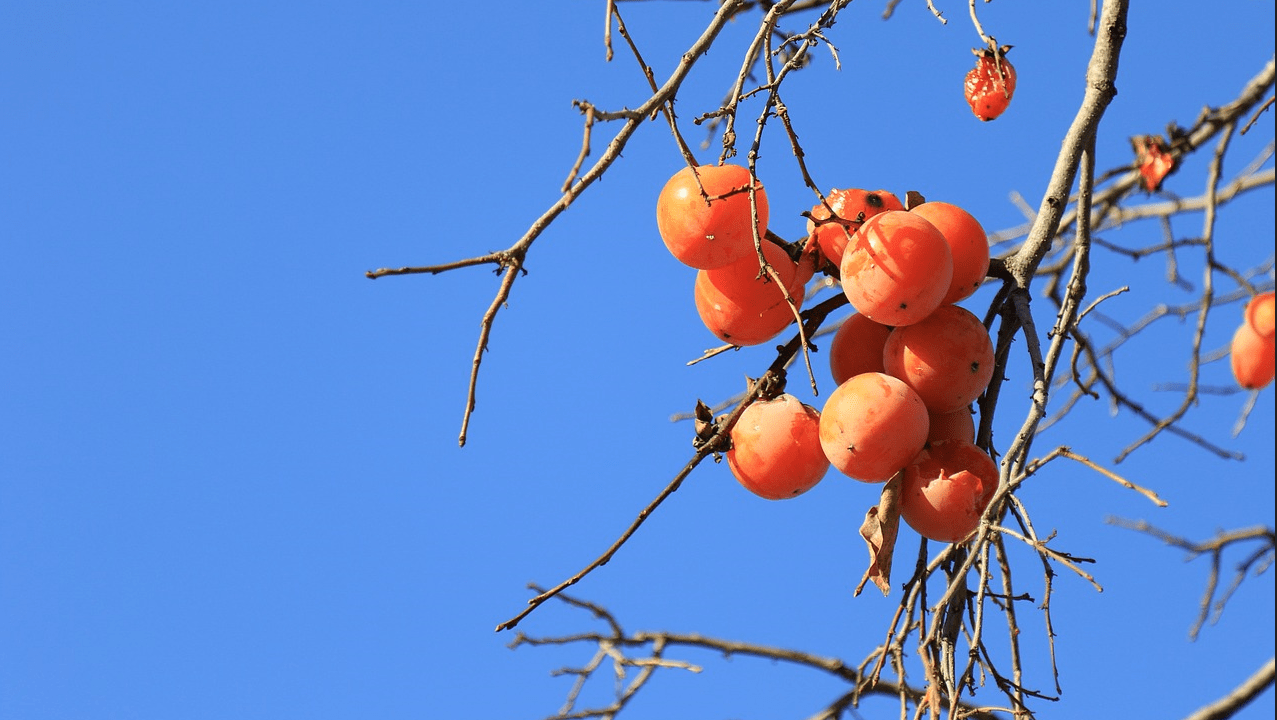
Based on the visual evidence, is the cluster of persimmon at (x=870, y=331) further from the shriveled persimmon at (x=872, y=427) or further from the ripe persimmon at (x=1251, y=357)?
the ripe persimmon at (x=1251, y=357)

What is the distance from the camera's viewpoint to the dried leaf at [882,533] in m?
2.10

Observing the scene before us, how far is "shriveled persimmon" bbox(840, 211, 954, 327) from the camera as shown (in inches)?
80.4

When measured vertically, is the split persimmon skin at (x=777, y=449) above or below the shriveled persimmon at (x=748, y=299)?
below


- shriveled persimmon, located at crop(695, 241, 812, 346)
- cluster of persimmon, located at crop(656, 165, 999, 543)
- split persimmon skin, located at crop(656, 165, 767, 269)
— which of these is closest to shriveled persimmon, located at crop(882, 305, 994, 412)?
cluster of persimmon, located at crop(656, 165, 999, 543)

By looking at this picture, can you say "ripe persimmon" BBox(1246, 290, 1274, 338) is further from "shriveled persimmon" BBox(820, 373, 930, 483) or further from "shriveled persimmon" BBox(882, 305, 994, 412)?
"shriveled persimmon" BBox(820, 373, 930, 483)

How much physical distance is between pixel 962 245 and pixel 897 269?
0.83 feet

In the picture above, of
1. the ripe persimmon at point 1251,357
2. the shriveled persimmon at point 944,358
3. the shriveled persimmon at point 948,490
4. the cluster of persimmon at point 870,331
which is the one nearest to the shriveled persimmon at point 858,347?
the cluster of persimmon at point 870,331

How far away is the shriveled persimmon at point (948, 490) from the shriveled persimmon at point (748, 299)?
37 centimetres

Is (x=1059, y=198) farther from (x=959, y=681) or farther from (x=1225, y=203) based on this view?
(x=959, y=681)

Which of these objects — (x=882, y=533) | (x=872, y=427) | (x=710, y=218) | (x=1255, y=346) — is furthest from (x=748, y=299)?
(x=1255, y=346)

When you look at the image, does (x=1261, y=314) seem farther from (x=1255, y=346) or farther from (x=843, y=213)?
(x=843, y=213)

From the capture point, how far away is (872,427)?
2047 millimetres

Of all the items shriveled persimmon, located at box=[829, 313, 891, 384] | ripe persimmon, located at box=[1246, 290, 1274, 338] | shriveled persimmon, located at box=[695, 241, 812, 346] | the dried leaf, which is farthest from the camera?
shriveled persimmon, located at box=[829, 313, 891, 384]

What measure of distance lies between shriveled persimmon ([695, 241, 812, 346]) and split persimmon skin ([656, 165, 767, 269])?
0.04 m
